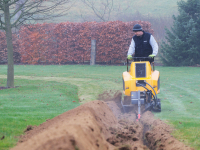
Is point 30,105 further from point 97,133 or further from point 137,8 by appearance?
point 137,8

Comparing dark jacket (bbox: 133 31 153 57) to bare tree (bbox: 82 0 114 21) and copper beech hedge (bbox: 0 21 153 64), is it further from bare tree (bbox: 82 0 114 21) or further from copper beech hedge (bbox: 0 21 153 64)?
bare tree (bbox: 82 0 114 21)

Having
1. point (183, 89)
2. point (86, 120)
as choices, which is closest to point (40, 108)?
point (86, 120)

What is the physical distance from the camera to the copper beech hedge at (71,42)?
21797 mm

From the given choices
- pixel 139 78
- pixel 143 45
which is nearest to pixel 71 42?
pixel 143 45

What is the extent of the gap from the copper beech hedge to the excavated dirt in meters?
14.2

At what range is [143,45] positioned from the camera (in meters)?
7.95

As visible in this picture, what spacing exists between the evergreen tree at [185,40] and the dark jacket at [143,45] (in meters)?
14.0

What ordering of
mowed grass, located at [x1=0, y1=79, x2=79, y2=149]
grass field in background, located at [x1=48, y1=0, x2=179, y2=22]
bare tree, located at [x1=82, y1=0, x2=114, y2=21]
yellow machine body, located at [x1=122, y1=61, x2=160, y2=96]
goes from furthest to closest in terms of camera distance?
grass field in background, located at [x1=48, y1=0, x2=179, y2=22] < bare tree, located at [x1=82, y1=0, x2=114, y2=21] < yellow machine body, located at [x1=122, y1=61, x2=160, y2=96] < mowed grass, located at [x1=0, y1=79, x2=79, y2=149]

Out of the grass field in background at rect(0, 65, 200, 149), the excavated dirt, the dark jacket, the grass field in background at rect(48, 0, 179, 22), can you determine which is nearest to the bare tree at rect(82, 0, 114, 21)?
the grass field in background at rect(48, 0, 179, 22)

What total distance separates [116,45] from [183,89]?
10.9 meters

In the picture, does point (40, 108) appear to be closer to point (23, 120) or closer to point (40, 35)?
point (23, 120)

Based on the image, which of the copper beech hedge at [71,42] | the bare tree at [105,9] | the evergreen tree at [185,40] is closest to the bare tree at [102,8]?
the bare tree at [105,9]

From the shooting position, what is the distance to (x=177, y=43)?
21.2 meters

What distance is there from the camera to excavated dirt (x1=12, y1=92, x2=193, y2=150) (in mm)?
3129
